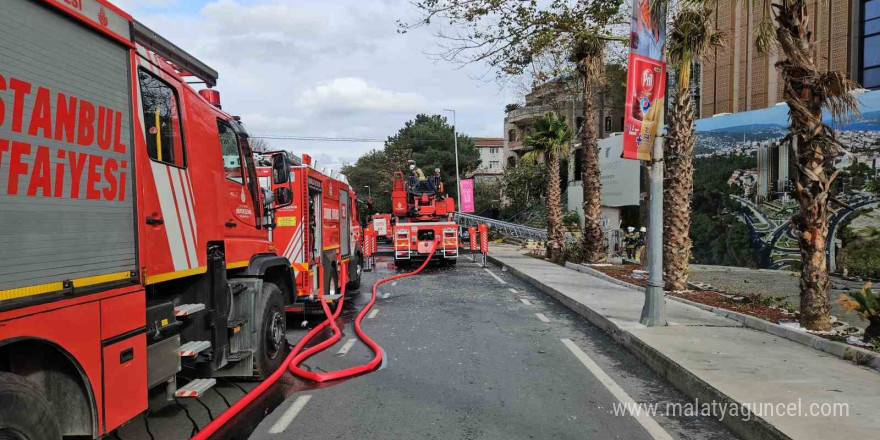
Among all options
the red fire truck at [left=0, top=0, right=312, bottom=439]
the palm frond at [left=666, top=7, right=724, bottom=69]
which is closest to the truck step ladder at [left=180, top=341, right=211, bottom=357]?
the red fire truck at [left=0, top=0, right=312, bottom=439]

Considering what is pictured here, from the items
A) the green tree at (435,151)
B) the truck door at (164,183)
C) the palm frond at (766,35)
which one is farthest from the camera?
the green tree at (435,151)

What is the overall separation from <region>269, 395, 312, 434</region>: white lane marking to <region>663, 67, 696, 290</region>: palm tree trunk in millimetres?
9207

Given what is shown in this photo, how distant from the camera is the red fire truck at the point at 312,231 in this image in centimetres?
937

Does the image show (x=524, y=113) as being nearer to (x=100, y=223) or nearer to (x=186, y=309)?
(x=186, y=309)

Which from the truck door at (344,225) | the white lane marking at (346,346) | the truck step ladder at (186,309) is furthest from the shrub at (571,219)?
the truck step ladder at (186,309)

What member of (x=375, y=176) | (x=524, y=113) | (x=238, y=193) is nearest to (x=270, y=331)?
(x=238, y=193)

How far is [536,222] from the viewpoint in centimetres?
3794

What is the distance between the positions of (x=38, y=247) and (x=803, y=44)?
881 centimetres

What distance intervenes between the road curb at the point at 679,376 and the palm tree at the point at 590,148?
8142 millimetres

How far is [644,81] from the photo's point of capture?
872cm

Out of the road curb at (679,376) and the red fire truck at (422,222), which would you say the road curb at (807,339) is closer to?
the road curb at (679,376)

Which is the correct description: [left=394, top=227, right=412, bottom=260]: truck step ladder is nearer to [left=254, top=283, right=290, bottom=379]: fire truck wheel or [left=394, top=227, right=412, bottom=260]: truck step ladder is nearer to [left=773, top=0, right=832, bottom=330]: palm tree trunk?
[left=254, top=283, right=290, bottom=379]: fire truck wheel

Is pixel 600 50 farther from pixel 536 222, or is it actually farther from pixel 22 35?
pixel 536 222

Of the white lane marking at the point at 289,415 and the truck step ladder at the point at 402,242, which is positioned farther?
the truck step ladder at the point at 402,242
